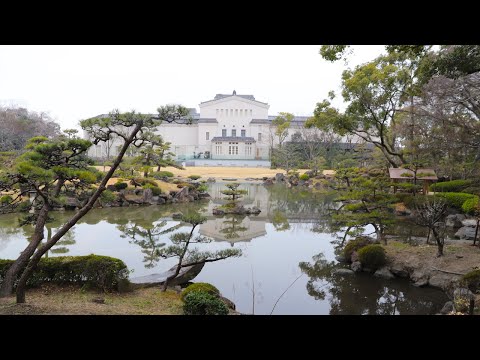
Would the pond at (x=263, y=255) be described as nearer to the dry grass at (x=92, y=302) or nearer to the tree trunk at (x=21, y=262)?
the dry grass at (x=92, y=302)

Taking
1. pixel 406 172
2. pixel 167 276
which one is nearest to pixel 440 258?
pixel 167 276

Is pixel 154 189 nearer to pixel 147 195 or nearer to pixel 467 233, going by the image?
pixel 147 195

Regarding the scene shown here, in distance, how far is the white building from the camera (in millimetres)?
40250

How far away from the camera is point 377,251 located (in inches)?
270

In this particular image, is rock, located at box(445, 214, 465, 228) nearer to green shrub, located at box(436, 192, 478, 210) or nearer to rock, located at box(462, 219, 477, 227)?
rock, located at box(462, 219, 477, 227)

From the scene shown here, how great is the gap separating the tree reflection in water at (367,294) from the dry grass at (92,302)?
93.6 inches

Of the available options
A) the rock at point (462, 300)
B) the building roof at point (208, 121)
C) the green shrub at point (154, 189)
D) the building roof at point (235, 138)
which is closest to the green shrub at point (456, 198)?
the rock at point (462, 300)

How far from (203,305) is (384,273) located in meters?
4.04

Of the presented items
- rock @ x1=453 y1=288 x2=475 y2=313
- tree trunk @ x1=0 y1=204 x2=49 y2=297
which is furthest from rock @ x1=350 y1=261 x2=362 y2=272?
tree trunk @ x1=0 y1=204 x2=49 y2=297

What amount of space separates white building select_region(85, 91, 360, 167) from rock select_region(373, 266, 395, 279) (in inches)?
1308

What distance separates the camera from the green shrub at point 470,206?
10820mm
